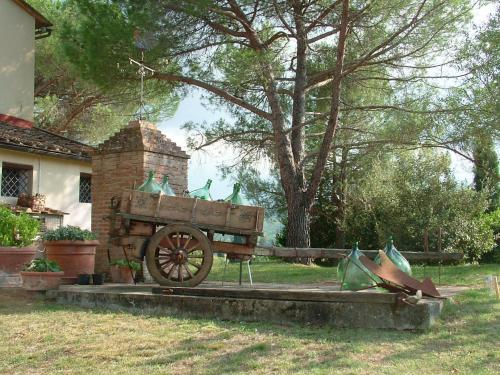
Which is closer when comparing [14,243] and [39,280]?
[39,280]

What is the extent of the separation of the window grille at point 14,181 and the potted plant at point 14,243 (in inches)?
246

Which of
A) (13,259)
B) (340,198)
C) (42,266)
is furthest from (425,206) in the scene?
(42,266)

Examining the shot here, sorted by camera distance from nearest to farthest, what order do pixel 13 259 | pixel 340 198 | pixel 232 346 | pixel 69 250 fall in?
pixel 232 346 < pixel 69 250 < pixel 13 259 < pixel 340 198

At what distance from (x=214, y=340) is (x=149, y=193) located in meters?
2.34

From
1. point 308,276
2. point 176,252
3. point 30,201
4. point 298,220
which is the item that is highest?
point 30,201

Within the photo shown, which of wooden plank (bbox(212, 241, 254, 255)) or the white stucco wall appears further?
the white stucco wall

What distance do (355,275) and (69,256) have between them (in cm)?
415

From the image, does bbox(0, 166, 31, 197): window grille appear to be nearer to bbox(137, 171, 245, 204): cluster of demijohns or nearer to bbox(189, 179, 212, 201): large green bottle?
bbox(137, 171, 245, 204): cluster of demijohns

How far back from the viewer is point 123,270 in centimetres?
893

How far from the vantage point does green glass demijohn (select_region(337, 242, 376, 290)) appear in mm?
6113

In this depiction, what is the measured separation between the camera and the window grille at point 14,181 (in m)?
14.5

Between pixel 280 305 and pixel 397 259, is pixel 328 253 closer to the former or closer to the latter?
pixel 397 259

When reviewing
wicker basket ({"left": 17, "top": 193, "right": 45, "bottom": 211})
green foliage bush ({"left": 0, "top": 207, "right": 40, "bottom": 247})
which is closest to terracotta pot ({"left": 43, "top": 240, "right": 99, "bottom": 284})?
green foliage bush ({"left": 0, "top": 207, "right": 40, "bottom": 247})

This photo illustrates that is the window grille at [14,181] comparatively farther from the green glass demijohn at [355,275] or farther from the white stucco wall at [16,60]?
the green glass demijohn at [355,275]
